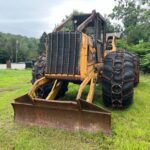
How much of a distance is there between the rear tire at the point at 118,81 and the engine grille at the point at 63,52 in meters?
0.86

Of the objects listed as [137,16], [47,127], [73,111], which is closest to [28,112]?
[47,127]

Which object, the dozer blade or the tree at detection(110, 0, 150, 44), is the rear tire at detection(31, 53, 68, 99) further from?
the tree at detection(110, 0, 150, 44)

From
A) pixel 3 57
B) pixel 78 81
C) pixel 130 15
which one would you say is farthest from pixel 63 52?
pixel 3 57

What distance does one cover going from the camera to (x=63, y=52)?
6375 millimetres

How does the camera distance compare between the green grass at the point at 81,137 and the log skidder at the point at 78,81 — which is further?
the log skidder at the point at 78,81

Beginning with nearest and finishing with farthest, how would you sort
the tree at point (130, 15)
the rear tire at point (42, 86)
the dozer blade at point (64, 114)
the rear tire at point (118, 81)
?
the dozer blade at point (64, 114)
the rear tire at point (118, 81)
the rear tire at point (42, 86)
the tree at point (130, 15)

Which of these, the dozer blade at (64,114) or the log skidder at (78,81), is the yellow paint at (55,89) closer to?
the log skidder at (78,81)

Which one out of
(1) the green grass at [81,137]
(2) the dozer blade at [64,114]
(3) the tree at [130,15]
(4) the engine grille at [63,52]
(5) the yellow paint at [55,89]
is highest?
(3) the tree at [130,15]

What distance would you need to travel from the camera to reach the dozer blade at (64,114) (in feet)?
18.1

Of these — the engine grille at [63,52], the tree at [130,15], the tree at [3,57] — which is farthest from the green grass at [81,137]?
the tree at [3,57]

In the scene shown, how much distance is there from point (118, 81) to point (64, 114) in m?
1.44

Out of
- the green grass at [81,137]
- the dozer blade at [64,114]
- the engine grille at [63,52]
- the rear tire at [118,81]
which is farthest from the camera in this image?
the rear tire at [118,81]

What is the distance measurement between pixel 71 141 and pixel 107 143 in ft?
2.00

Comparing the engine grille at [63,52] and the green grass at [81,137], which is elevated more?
the engine grille at [63,52]
